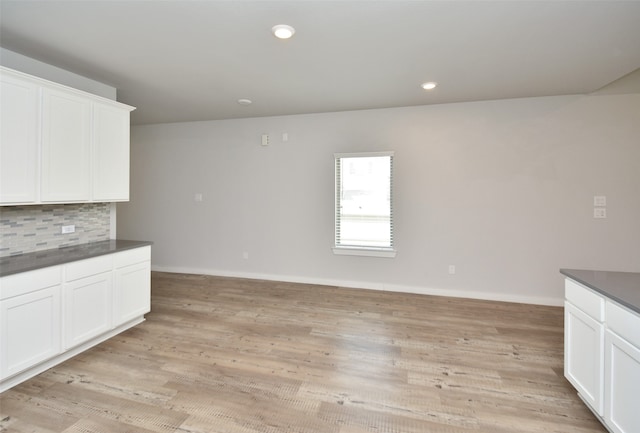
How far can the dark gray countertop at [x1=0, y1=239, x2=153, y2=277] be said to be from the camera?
7.47ft

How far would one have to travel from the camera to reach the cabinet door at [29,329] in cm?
214

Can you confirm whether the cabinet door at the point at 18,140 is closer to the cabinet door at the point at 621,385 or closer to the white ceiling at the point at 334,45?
the white ceiling at the point at 334,45

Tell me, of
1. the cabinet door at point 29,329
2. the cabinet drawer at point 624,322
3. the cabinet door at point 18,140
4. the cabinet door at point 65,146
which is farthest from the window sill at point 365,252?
the cabinet door at point 18,140

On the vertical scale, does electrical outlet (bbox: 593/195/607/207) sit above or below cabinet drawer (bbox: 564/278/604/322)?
above

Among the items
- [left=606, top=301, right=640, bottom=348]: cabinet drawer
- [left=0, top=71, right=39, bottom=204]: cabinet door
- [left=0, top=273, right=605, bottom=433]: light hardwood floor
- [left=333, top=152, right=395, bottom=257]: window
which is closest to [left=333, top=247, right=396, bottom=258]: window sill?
[left=333, top=152, right=395, bottom=257]: window

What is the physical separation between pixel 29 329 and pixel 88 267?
1.99 ft

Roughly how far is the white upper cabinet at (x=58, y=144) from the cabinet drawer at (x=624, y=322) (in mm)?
4088

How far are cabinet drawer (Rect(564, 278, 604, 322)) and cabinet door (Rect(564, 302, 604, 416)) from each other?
1.4 inches

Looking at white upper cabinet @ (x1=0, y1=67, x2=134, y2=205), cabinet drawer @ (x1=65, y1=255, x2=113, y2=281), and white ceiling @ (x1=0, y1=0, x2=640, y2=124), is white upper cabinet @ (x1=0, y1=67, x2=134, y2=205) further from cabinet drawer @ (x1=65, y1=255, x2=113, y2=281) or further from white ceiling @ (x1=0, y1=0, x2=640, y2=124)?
cabinet drawer @ (x1=65, y1=255, x2=113, y2=281)

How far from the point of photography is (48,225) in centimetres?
296

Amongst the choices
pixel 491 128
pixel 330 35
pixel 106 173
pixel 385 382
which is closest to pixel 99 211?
pixel 106 173

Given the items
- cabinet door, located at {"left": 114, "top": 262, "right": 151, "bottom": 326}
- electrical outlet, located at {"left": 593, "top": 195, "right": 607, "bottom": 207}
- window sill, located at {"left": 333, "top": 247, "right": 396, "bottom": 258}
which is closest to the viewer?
cabinet door, located at {"left": 114, "top": 262, "right": 151, "bottom": 326}

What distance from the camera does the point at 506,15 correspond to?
217 centimetres

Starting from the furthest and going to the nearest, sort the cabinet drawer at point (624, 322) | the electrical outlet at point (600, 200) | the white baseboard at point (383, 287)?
the white baseboard at point (383, 287)
the electrical outlet at point (600, 200)
the cabinet drawer at point (624, 322)
